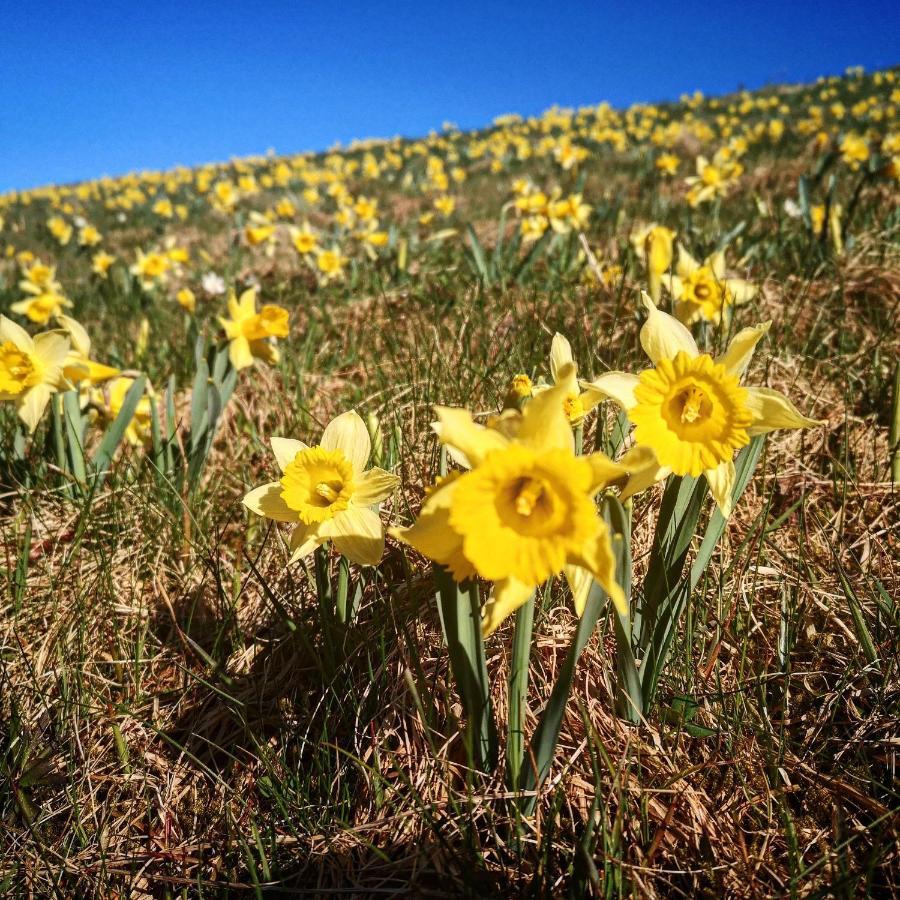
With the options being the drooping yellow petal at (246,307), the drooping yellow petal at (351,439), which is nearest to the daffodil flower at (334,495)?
the drooping yellow petal at (351,439)

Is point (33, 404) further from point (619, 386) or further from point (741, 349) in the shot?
point (741, 349)

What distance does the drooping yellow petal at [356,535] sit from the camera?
44.3 inches

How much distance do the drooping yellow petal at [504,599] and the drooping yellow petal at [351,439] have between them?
19.8 inches

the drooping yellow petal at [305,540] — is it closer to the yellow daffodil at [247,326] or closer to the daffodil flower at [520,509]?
the daffodil flower at [520,509]

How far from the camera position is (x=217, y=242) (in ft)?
30.7

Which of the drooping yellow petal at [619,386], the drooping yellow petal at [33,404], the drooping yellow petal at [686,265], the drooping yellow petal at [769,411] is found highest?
the drooping yellow petal at [686,265]

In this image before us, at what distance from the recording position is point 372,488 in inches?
46.4

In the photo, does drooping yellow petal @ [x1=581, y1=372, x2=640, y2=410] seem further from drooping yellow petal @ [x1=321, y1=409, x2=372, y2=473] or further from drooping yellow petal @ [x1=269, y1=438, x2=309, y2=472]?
drooping yellow petal @ [x1=269, y1=438, x2=309, y2=472]

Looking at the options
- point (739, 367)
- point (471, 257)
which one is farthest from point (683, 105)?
point (739, 367)

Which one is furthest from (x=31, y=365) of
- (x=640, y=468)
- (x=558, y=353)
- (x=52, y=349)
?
(x=640, y=468)

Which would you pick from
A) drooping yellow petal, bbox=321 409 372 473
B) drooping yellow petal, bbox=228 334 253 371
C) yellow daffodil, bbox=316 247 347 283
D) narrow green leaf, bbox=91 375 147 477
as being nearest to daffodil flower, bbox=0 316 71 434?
narrow green leaf, bbox=91 375 147 477

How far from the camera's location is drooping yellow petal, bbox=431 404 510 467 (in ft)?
2.50

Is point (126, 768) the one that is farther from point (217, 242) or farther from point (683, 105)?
point (683, 105)

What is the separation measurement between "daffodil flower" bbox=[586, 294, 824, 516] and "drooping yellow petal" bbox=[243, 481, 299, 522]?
0.66 metres
